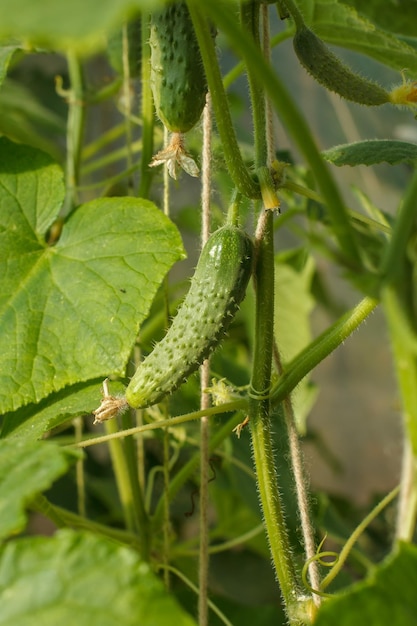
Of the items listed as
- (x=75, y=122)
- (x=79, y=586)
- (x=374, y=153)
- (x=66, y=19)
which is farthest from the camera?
(x=75, y=122)

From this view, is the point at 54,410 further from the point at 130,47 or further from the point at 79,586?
the point at 130,47

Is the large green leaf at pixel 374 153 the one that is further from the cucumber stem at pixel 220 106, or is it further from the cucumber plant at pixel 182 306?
the cucumber stem at pixel 220 106

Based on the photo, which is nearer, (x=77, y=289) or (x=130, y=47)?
(x=77, y=289)

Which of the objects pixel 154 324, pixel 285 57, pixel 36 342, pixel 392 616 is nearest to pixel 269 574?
pixel 154 324

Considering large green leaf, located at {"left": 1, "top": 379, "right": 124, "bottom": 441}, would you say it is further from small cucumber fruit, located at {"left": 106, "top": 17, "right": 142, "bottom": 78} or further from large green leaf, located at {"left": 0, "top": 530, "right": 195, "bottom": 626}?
small cucumber fruit, located at {"left": 106, "top": 17, "right": 142, "bottom": 78}

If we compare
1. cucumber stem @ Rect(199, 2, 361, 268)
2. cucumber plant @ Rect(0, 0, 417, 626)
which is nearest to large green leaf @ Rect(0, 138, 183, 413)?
cucumber plant @ Rect(0, 0, 417, 626)

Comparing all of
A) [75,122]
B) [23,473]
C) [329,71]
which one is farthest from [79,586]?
[75,122]
